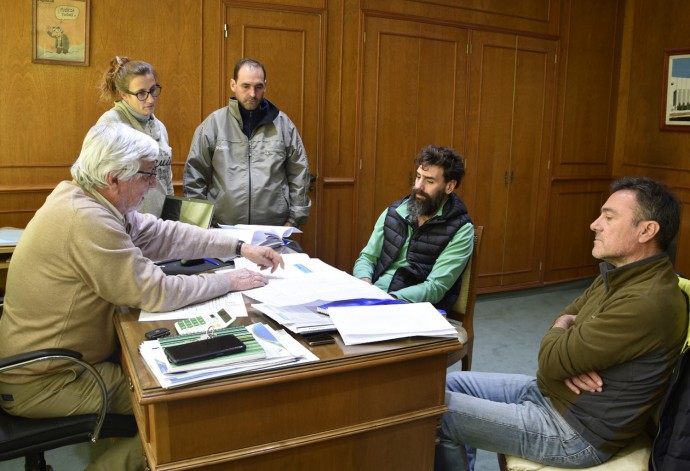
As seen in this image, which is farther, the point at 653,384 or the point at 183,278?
the point at 183,278

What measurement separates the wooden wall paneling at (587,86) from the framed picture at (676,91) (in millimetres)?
546

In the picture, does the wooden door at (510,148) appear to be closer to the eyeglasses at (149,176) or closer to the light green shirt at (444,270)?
the light green shirt at (444,270)

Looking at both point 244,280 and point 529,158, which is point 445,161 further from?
point 529,158

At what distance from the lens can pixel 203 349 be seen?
1624mm

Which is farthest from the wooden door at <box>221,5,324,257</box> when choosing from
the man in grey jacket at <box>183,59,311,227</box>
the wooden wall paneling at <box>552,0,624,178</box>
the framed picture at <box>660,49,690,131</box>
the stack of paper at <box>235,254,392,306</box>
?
the framed picture at <box>660,49,690,131</box>

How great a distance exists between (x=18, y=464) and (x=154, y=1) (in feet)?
8.80

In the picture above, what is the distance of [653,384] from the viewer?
1835mm

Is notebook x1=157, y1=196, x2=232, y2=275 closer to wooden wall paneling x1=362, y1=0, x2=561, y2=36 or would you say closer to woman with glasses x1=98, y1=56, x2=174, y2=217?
woman with glasses x1=98, y1=56, x2=174, y2=217

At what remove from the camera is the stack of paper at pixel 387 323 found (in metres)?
1.81

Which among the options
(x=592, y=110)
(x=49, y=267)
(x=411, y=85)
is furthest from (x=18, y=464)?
(x=592, y=110)

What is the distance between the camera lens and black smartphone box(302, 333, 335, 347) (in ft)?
5.84

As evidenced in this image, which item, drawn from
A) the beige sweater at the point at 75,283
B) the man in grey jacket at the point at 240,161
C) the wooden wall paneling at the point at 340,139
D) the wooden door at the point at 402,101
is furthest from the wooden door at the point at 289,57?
the beige sweater at the point at 75,283

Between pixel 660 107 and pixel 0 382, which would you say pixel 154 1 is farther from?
pixel 660 107

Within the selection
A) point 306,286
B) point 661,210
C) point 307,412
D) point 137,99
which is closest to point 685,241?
point 661,210
